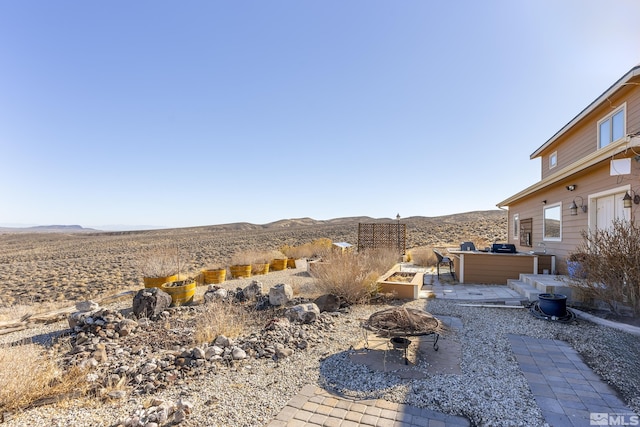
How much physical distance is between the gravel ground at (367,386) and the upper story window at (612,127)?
516 cm

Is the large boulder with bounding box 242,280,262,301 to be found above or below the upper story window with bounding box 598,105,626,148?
below

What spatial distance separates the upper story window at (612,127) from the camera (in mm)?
6683

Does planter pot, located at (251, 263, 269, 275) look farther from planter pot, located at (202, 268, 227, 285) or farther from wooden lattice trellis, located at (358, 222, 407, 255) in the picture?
wooden lattice trellis, located at (358, 222, 407, 255)

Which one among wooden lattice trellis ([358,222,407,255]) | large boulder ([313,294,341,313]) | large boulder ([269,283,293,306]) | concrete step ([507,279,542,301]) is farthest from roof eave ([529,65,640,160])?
large boulder ([269,283,293,306])

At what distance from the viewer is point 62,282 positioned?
10305 mm

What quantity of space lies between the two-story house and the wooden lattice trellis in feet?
14.7

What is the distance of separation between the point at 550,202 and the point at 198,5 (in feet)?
35.2

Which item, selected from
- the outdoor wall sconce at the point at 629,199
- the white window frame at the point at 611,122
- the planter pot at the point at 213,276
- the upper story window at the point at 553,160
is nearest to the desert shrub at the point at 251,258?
the planter pot at the point at 213,276

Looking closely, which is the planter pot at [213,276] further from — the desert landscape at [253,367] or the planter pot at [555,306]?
Answer: the planter pot at [555,306]

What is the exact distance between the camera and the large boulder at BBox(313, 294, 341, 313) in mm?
5363

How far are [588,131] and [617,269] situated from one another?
5450mm

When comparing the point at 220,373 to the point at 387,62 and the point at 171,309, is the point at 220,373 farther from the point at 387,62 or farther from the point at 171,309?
the point at 387,62

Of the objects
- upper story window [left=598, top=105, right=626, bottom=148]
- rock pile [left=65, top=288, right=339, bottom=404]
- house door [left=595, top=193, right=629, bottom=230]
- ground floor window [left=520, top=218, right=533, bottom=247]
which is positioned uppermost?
upper story window [left=598, top=105, right=626, bottom=148]

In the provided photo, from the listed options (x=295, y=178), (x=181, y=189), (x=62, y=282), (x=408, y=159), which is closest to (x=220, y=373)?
(x=62, y=282)
